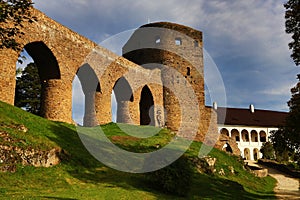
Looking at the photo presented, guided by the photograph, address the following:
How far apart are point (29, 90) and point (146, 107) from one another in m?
13.1

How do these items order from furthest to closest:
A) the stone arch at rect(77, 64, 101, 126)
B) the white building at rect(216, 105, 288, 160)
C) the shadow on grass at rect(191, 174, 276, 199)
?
the white building at rect(216, 105, 288, 160)
the stone arch at rect(77, 64, 101, 126)
the shadow on grass at rect(191, 174, 276, 199)

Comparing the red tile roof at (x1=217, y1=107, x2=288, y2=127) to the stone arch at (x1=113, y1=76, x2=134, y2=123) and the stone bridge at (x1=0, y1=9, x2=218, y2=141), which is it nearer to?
the stone bridge at (x1=0, y1=9, x2=218, y2=141)

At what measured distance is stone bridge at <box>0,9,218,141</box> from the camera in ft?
62.8

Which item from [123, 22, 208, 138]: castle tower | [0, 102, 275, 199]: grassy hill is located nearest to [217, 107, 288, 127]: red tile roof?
[123, 22, 208, 138]: castle tower

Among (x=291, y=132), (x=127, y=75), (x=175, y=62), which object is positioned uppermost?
(x=175, y=62)

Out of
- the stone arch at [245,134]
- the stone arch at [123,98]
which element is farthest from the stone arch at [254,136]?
the stone arch at [123,98]

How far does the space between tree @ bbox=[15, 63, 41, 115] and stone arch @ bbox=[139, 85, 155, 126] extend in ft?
36.7

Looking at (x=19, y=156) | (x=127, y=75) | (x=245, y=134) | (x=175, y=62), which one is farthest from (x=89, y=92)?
(x=245, y=134)

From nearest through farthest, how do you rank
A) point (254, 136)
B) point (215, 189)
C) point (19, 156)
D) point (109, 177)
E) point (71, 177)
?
point (19, 156), point (71, 177), point (109, 177), point (215, 189), point (254, 136)

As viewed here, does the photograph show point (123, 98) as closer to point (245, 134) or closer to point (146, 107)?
point (146, 107)

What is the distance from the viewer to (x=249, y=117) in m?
59.9

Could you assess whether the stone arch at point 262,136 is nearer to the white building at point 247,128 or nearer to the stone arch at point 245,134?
the white building at point 247,128

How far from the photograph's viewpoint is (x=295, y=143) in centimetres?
1363

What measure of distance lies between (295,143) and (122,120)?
1544 centimetres
